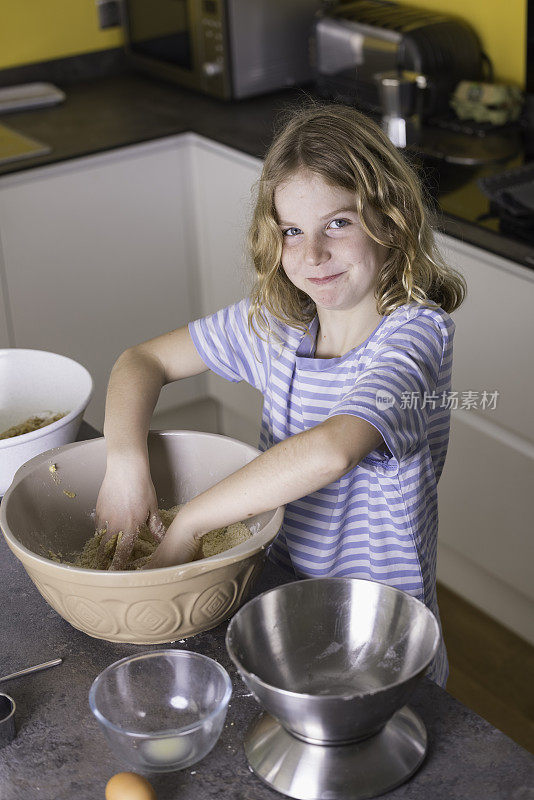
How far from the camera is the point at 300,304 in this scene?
1.28 metres

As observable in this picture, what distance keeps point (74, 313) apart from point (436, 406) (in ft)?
4.94

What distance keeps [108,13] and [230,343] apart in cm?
188

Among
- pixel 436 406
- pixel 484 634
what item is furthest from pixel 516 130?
pixel 436 406

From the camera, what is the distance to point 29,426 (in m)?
1.28

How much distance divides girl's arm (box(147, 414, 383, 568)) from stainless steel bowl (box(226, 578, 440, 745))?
115 millimetres

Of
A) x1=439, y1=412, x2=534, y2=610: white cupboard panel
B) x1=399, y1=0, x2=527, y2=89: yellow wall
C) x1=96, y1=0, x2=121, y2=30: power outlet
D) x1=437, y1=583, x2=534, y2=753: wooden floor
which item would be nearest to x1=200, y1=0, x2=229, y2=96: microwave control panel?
x1=96, y1=0, x2=121, y2=30: power outlet

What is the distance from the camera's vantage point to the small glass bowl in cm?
78

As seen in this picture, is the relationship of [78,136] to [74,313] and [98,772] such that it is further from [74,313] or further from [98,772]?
[98,772]

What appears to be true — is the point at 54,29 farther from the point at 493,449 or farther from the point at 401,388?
the point at 401,388

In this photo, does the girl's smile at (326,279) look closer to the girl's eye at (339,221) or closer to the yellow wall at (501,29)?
the girl's eye at (339,221)

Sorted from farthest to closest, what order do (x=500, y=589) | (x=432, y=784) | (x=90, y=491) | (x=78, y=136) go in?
(x=78, y=136) → (x=500, y=589) → (x=90, y=491) → (x=432, y=784)

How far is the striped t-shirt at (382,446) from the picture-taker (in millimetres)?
1080

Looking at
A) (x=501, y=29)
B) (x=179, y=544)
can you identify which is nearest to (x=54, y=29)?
(x=501, y=29)

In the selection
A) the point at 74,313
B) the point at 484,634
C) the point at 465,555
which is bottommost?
the point at 484,634
